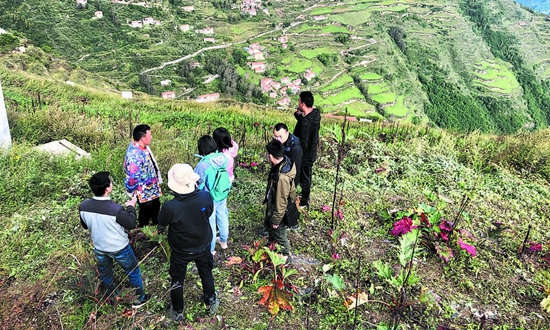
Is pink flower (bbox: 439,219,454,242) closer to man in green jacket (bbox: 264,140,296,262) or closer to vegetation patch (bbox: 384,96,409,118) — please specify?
Answer: man in green jacket (bbox: 264,140,296,262)

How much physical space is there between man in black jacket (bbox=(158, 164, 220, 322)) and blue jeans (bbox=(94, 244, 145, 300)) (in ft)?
→ 1.22

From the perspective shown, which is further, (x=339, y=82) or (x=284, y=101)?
(x=339, y=82)

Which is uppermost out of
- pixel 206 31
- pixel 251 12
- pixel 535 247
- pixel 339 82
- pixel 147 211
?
pixel 147 211

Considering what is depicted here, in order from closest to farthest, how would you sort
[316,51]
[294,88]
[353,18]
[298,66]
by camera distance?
[294,88]
[298,66]
[316,51]
[353,18]

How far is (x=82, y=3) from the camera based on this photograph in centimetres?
6562

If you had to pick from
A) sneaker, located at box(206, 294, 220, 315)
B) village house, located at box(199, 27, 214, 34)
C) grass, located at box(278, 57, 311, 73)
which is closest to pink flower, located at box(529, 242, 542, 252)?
sneaker, located at box(206, 294, 220, 315)

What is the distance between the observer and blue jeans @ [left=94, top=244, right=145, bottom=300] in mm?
2850

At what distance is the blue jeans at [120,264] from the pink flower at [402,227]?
10.2ft

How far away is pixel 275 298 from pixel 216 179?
1304 mm

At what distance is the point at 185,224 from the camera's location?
2682 millimetres

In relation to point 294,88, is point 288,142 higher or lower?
higher

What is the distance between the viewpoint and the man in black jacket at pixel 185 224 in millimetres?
2594

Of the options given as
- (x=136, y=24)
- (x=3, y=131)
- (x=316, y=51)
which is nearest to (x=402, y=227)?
(x=3, y=131)

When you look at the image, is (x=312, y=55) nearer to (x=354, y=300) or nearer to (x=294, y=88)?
(x=294, y=88)
